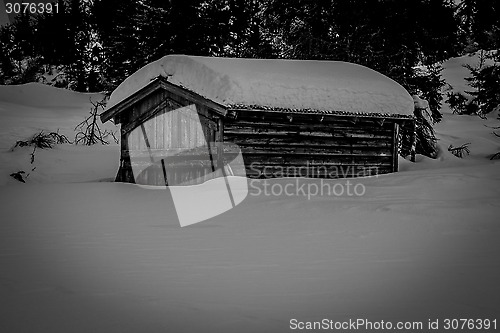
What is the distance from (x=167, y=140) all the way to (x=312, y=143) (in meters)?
3.78

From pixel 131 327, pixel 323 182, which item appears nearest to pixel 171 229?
pixel 131 327

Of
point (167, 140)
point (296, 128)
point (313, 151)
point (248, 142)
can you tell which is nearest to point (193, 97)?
point (167, 140)

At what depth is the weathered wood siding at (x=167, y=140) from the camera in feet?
35.7

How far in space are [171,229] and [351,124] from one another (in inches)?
279

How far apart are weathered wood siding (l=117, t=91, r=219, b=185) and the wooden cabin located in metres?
0.03

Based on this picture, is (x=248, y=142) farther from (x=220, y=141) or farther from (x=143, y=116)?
(x=143, y=116)

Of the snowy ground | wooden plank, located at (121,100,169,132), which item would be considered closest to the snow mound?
wooden plank, located at (121,100,169,132)

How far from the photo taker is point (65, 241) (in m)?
5.57

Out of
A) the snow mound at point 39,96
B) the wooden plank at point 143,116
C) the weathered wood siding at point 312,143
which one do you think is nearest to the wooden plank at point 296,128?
the weathered wood siding at point 312,143

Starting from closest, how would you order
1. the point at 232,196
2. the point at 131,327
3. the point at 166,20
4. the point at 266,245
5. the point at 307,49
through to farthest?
the point at 131,327 → the point at 266,245 → the point at 232,196 → the point at 307,49 → the point at 166,20

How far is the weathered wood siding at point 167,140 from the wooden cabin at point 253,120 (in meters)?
0.03

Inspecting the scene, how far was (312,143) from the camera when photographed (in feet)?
38.3

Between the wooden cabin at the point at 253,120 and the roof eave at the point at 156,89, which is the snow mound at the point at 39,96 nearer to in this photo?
the roof eave at the point at 156,89

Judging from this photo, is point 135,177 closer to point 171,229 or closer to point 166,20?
point 171,229
